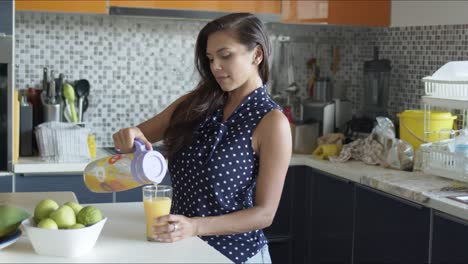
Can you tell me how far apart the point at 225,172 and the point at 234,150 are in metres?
0.07

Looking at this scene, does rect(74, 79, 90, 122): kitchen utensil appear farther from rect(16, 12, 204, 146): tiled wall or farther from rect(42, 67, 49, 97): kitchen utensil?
rect(42, 67, 49, 97): kitchen utensil

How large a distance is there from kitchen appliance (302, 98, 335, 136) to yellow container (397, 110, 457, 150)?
54cm

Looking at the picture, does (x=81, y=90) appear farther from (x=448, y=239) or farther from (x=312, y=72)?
(x=448, y=239)

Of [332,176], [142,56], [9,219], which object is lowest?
[332,176]

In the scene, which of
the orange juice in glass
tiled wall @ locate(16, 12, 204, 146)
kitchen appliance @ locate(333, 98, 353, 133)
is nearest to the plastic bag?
kitchen appliance @ locate(333, 98, 353, 133)

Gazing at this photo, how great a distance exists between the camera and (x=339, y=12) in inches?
165

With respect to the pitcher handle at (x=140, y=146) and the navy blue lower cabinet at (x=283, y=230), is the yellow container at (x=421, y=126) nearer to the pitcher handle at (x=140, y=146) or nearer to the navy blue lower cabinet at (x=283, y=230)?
the navy blue lower cabinet at (x=283, y=230)

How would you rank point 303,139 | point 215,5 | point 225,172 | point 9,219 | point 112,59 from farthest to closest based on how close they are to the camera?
point 112,59
point 303,139
point 215,5
point 225,172
point 9,219

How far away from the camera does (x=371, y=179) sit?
324 cm

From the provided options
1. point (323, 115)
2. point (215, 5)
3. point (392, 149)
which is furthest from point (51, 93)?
point (392, 149)

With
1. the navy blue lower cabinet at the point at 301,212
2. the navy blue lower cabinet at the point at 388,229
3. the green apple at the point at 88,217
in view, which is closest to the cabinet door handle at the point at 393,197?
the navy blue lower cabinet at the point at 388,229

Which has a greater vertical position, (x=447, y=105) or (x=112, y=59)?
(x=112, y=59)

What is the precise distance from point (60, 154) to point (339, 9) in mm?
1719

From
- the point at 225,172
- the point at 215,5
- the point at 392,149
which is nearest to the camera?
the point at 225,172
